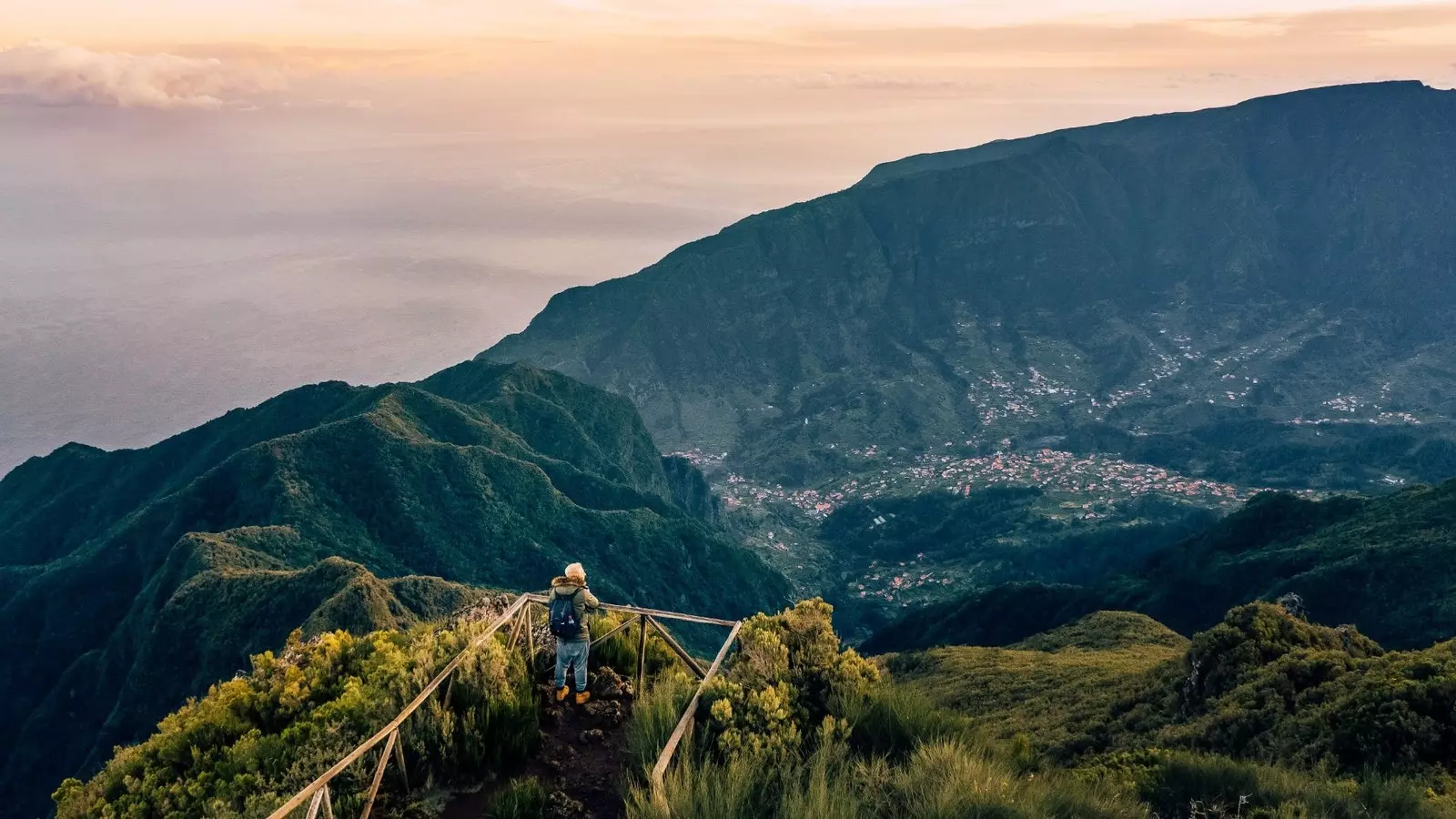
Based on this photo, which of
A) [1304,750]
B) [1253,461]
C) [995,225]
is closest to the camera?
[1304,750]

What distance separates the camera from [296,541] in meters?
49.4

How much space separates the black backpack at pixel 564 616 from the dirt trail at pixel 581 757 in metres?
0.82

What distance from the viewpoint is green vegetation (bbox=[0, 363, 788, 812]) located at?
3972cm

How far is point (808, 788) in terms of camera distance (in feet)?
25.0

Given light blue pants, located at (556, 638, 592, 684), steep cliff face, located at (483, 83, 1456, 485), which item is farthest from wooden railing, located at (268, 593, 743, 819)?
steep cliff face, located at (483, 83, 1456, 485)

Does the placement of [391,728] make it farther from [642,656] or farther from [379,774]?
[642,656]

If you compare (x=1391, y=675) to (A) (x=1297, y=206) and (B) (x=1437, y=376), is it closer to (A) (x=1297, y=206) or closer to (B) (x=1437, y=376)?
(B) (x=1437, y=376)

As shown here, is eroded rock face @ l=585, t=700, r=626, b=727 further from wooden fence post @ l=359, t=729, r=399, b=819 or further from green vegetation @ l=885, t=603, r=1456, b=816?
green vegetation @ l=885, t=603, r=1456, b=816

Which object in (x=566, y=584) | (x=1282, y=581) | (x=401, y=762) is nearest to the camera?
(x=401, y=762)

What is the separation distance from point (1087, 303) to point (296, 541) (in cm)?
13176

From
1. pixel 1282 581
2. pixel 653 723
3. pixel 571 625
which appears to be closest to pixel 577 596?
pixel 571 625

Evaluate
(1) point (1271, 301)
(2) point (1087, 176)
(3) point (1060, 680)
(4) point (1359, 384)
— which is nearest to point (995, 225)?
(2) point (1087, 176)

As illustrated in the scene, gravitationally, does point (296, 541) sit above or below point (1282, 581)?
above

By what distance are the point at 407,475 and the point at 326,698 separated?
5208 centimetres
